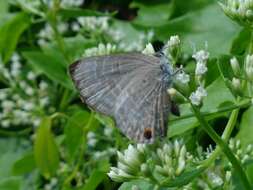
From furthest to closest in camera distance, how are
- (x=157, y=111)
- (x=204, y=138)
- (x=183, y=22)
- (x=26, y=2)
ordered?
(x=26, y=2), (x=183, y=22), (x=204, y=138), (x=157, y=111)

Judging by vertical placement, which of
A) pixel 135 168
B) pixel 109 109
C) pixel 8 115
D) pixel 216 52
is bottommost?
pixel 8 115

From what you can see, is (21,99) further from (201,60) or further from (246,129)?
(201,60)

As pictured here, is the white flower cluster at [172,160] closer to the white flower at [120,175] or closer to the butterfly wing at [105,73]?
the white flower at [120,175]

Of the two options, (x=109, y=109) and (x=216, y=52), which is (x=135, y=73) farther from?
(x=216, y=52)

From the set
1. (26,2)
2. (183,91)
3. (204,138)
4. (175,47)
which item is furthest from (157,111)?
(26,2)

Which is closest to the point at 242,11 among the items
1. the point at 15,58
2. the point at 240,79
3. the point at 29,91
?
the point at 240,79

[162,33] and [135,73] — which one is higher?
[135,73]
